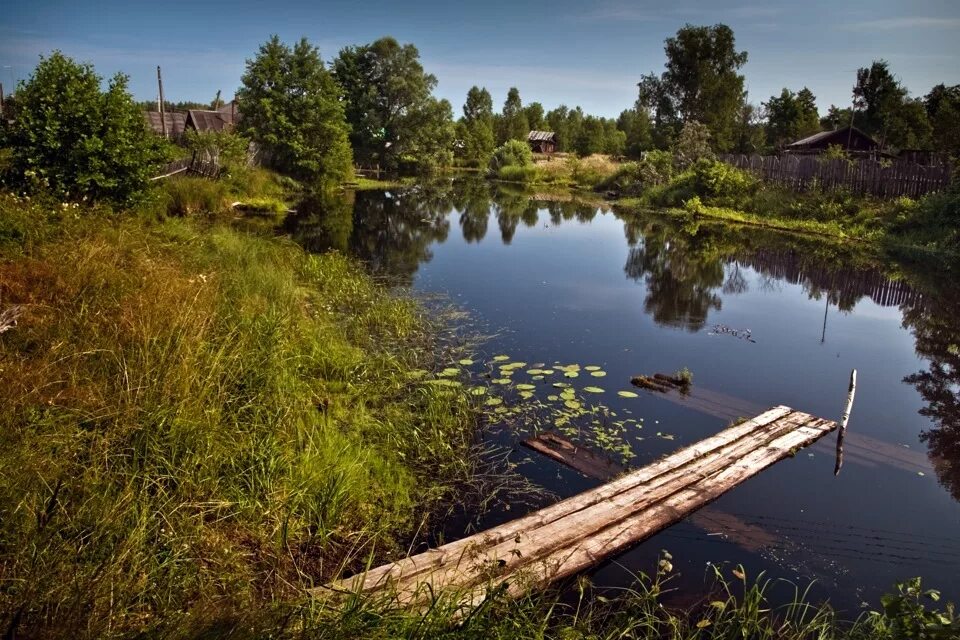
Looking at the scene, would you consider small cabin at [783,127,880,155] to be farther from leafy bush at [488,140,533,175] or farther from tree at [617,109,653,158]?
leafy bush at [488,140,533,175]

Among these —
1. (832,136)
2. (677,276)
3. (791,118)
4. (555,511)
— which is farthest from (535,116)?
(555,511)

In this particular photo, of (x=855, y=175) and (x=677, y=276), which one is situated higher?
(x=855, y=175)

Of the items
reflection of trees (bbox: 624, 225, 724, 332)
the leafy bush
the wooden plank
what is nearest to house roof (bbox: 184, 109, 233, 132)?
the leafy bush

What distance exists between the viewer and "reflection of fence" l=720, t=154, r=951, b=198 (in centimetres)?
2069

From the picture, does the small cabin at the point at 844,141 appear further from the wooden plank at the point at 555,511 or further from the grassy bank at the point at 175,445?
the grassy bank at the point at 175,445

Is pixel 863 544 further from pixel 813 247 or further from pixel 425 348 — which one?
pixel 813 247

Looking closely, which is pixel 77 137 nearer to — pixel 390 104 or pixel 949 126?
pixel 949 126

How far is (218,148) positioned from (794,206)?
23.8m

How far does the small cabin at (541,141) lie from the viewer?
69.2 meters

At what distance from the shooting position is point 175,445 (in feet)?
12.5

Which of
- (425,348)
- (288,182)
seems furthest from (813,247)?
(288,182)

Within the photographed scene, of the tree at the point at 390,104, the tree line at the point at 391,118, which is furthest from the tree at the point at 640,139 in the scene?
the tree at the point at 390,104

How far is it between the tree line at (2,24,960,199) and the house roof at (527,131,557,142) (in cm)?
95

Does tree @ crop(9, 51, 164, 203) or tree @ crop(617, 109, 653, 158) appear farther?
tree @ crop(617, 109, 653, 158)
